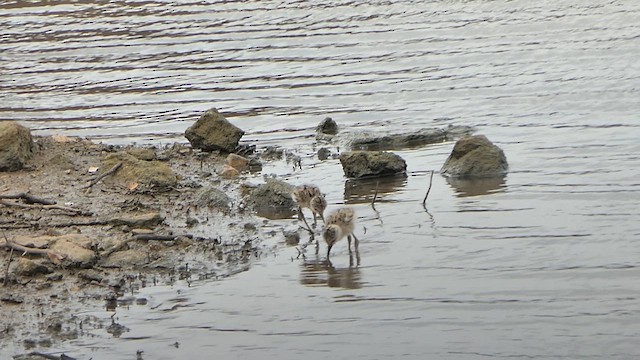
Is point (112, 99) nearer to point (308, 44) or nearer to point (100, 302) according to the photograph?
point (308, 44)

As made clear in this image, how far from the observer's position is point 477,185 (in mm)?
12789

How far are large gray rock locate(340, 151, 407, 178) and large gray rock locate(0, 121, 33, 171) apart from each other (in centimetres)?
359

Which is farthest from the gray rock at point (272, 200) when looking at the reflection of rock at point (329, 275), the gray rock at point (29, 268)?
the gray rock at point (29, 268)

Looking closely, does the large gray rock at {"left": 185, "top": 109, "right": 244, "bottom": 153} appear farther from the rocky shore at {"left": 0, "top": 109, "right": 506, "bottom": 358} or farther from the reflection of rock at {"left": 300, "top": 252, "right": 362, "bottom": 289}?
the reflection of rock at {"left": 300, "top": 252, "right": 362, "bottom": 289}

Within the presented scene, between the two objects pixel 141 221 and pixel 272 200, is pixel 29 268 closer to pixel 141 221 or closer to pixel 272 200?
pixel 141 221

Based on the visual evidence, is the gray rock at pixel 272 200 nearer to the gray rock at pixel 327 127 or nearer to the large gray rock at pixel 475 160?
the large gray rock at pixel 475 160

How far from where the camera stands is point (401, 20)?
23.2 metres

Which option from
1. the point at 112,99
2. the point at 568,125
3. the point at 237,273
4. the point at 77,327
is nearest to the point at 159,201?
the point at 237,273

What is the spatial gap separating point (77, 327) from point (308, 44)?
44.4ft

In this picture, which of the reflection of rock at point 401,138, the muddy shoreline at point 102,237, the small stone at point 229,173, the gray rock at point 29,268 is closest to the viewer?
the muddy shoreline at point 102,237

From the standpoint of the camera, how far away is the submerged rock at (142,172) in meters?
12.7

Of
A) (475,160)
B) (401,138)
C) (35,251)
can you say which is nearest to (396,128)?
(401,138)

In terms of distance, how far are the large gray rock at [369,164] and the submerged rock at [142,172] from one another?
1.93 metres

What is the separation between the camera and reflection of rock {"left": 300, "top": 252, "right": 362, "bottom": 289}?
32.4 feet
